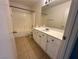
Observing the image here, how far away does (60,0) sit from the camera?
6.13ft

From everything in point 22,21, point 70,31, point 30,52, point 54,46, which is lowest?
point 30,52

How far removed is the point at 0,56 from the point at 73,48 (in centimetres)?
89

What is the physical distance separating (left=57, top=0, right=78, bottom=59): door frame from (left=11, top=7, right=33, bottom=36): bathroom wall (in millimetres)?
3576

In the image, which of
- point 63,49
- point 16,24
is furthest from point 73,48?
point 16,24

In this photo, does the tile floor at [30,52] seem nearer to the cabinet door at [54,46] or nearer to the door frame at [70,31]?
the cabinet door at [54,46]

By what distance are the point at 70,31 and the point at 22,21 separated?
383cm

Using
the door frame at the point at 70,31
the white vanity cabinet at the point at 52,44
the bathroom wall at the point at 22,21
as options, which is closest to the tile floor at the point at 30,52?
the white vanity cabinet at the point at 52,44

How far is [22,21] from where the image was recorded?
4156 millimetres

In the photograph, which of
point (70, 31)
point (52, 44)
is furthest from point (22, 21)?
point (70, 31)

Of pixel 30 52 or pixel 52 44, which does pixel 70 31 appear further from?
pixel 30 52

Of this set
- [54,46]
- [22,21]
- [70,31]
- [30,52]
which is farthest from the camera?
[22,21]

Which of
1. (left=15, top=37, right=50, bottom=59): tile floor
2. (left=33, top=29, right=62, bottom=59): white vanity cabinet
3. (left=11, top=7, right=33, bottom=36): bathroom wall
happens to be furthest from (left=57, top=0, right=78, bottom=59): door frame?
(left=11, top=7, right=33, bottom=36): bathroom wall

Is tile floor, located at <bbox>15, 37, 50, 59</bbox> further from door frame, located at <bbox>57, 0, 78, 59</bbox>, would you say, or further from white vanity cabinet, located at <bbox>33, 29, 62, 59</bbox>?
door frame, located at <bbox>57, 0, 78, 59</bbox>

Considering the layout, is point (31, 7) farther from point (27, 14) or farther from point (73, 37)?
point (73, 37)
